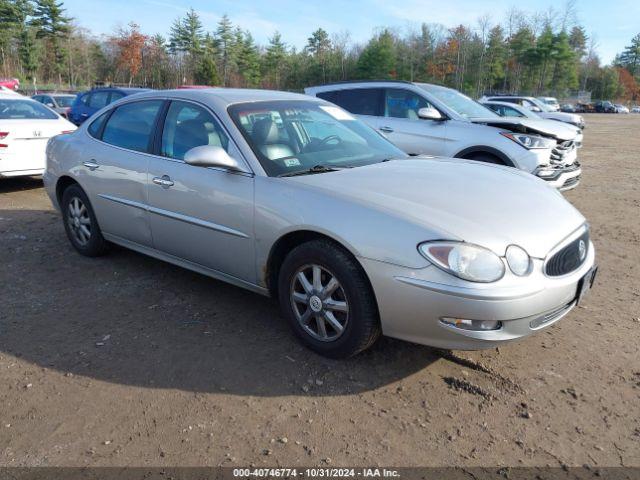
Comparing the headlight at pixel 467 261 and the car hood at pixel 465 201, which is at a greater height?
the car hood at pixel 465 201

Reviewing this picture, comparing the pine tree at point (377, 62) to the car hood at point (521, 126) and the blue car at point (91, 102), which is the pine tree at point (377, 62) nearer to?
the blue car at point (91, 102)

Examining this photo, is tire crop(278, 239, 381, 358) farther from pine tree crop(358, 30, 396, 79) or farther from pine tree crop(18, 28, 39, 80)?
pine tree crop(358, 30, 396, 79)

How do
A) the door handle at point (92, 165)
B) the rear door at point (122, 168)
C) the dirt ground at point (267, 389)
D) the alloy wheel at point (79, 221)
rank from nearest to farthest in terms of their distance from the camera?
the dirt ground at point (267, 389), the rear door at point (122, 168), the door handle at point (92, 165), the alloy wheel at point (79, 221)

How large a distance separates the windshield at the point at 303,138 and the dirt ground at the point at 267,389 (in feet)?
3.94

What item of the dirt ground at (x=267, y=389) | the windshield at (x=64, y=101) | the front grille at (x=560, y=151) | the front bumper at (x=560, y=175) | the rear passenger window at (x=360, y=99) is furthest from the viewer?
the windshield at (x=64, y=101)

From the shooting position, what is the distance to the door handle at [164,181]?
388 centimetres

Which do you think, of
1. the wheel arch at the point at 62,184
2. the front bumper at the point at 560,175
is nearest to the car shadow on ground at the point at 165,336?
the wheel arch at the point at 62,184

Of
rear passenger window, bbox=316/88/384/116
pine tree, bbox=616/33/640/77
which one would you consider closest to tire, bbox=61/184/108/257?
rear passenger window, bbox=316/88/384/116

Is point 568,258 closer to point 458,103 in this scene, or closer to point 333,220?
point 333,220

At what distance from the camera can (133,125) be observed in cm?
443

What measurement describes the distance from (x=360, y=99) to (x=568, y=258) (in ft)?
19.5

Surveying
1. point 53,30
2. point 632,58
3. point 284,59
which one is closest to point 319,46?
point 284,59

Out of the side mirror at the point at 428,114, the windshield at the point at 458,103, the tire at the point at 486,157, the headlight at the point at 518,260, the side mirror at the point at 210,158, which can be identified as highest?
the windshield at the point at 458,103

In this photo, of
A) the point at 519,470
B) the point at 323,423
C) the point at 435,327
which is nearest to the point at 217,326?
the point at 323,423
